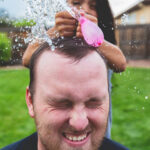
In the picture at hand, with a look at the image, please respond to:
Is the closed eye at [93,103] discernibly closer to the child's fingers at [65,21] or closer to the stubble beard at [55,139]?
the stubble beard at [55,139]

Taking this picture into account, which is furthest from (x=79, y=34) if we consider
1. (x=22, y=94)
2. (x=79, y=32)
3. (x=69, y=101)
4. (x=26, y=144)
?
(x=22, y=94)

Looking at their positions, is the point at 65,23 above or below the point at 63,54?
above

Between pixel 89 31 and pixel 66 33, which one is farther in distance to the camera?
pixel 66 33

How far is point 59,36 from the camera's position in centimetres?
115

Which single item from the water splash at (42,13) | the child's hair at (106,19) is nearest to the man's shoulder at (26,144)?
the water splash at (42,13)

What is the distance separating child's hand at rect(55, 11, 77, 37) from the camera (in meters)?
1.05

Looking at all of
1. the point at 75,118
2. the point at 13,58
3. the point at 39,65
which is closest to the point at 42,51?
the point at 39,65

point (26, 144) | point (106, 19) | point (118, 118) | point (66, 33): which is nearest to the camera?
point (66, 33)

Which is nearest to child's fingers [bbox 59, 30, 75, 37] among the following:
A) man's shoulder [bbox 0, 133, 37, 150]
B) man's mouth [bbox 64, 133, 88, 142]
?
man's mouth [bbox 64, 133, 88, 142]

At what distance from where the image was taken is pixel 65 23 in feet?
3.47

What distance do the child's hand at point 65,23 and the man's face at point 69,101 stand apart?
0.37ft

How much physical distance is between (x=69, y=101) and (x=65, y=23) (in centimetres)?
32

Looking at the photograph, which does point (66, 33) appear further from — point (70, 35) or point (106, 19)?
point (106, 19)

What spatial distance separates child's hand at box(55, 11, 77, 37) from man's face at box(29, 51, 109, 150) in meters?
0.11
